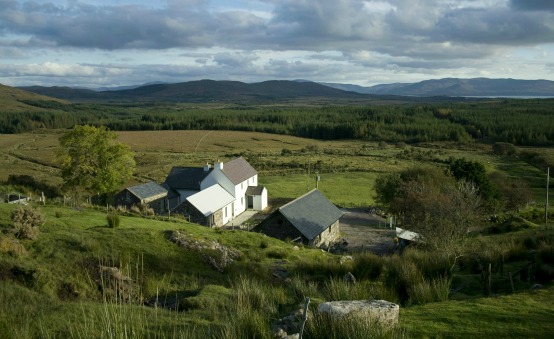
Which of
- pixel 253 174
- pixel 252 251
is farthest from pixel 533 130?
pixel 252 251

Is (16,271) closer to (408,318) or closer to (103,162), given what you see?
(408,318)

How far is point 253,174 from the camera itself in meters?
53.8

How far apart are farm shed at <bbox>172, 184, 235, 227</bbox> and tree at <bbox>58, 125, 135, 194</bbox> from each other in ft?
21.2

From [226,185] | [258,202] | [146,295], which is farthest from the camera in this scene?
[258,202]

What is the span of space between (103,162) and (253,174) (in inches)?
673

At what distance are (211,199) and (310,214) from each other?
10894 mm

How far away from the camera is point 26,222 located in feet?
51.0

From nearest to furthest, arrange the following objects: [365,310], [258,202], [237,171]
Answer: [365,310] → [258,202] → [237,171]

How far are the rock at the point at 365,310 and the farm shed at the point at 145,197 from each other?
34676mm

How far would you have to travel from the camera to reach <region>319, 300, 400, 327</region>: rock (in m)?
6.72

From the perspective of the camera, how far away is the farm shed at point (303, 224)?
3238cm

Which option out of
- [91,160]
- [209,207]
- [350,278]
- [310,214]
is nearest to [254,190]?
[209,207]

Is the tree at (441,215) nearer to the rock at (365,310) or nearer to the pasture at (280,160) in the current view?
the rock at (365,310)

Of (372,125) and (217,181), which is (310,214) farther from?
(372,125)
